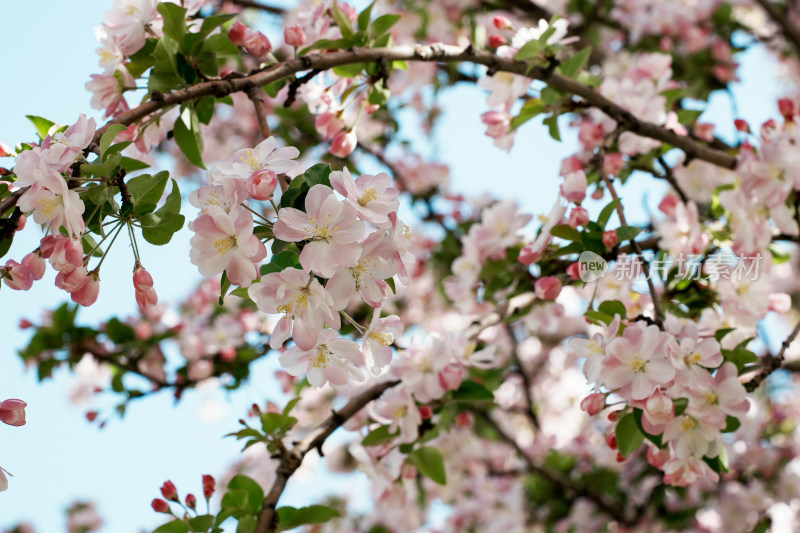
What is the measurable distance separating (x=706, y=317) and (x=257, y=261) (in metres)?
1.08

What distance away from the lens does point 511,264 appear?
165 centimetres

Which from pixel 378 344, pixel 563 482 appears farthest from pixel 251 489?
pixel 563 482

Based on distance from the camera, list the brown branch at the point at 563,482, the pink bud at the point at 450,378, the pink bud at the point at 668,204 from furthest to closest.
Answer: the brown branch at the point at 563,482
the pink bud at the point at 668,204
the pink bud at the point at 450,378

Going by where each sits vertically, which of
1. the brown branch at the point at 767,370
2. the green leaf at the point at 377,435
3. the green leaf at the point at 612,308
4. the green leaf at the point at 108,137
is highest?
the green leaf at the point at 108,137

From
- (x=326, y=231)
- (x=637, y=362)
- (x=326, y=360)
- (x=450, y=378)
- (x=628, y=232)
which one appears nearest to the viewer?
(x=326, y=231)

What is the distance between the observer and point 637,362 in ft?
3.29

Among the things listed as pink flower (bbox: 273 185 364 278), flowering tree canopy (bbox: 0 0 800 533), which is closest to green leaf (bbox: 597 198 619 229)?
flowering tree canopy (bbox: 0 0 800 533)

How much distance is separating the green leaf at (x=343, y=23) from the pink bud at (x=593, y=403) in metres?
0.75

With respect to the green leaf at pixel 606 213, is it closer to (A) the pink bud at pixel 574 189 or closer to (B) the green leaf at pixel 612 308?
(A) the pink bud at pixel 574 189

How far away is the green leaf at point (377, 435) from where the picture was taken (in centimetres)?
138

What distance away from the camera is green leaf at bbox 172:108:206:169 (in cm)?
117

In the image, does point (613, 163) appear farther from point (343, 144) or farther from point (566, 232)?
point (343, 144)

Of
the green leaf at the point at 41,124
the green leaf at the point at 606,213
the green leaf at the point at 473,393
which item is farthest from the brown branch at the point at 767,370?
the green leaf at the point at 41,124

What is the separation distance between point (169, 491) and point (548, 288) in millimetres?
760
